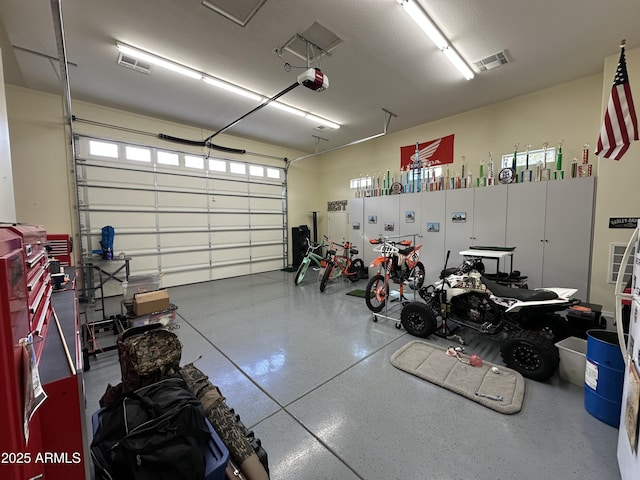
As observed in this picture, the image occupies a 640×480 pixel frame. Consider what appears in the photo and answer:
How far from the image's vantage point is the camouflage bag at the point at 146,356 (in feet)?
5.05

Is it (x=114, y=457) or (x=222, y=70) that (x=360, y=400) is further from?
(x=222, y=70)

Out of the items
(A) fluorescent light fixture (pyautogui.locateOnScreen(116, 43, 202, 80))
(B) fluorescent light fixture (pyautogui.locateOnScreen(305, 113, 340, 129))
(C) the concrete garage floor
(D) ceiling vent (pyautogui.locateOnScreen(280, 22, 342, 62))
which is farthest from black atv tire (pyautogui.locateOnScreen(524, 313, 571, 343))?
(A) fluorescent light fixture (pyautogui.locateOnScreen(116, 43, 202, 80))

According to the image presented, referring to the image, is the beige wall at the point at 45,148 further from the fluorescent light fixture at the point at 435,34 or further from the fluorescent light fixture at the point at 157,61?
the fluorescent light fixture at the point at 435,34

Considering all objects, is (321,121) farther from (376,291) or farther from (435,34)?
(376,291)

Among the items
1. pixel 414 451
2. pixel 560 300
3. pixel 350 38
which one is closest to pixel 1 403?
pixel 414 451

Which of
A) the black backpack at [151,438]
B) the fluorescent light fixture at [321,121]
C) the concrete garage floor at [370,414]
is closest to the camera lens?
the black backpack at [151,438]

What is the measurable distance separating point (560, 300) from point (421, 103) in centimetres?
421

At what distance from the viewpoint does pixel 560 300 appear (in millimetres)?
2359

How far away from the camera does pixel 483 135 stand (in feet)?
17.0

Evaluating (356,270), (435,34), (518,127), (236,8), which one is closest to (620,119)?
(435,34)

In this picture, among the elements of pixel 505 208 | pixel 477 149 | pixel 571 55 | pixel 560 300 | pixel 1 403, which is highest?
pixel 571 55

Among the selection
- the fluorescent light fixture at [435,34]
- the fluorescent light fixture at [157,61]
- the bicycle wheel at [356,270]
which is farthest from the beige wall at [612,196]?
the fluorescent light fixture at [157,61]

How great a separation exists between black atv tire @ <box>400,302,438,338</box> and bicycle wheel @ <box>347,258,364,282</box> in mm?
2676

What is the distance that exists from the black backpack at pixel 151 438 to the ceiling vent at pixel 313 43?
3830 millimetres
